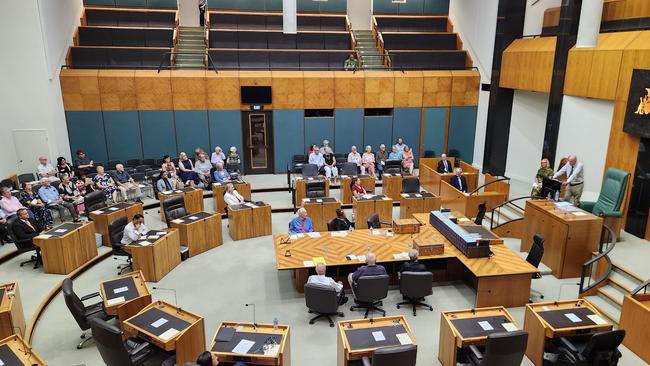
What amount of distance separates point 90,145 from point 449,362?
41.6 feet

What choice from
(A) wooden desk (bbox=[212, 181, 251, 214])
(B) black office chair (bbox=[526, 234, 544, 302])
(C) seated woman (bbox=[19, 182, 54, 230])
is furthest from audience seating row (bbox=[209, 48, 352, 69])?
(B) black office chair (bbox=[526, 234, 544, 302])

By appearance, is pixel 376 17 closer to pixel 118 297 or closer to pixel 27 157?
pixel 27 157

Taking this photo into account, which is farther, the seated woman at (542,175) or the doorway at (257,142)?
the doorway at (257,142)

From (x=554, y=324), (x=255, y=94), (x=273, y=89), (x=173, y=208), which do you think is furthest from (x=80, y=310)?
(x=273, y=89)

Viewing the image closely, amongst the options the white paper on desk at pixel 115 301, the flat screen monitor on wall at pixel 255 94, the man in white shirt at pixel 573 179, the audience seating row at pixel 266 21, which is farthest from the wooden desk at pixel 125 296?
the audience seating row at pixel 266 21

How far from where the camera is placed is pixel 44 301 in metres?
7.38

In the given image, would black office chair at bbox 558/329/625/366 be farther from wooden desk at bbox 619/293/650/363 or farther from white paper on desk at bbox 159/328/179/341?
white paper on desk at bbox 159/328/179/341

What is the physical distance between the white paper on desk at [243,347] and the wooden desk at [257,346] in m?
0.03

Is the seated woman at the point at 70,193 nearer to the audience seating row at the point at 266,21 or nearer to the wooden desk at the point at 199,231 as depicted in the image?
the wooden desk at the point at 199,231

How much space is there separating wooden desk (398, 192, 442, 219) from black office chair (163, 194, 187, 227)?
5209 millimetres

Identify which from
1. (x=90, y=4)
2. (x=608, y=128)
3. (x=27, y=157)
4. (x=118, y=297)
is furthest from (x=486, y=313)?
(x=90, y=4)

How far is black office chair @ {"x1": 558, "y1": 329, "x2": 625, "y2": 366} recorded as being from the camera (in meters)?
5.23

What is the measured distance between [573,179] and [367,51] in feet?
31.8

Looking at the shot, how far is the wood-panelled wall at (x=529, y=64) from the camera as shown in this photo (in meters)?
12.2
